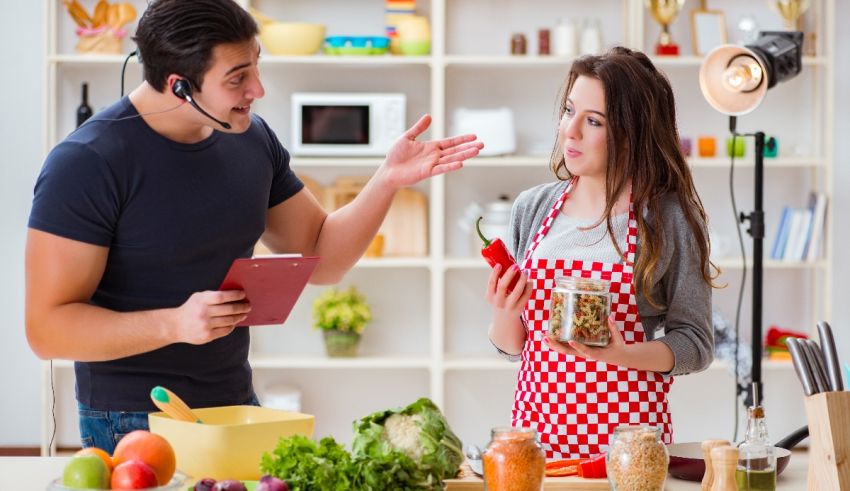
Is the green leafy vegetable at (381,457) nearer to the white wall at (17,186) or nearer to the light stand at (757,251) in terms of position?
the light stand at (757,251)

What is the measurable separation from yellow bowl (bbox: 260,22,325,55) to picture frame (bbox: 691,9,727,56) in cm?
155

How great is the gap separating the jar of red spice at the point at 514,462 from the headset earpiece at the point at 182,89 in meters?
0.87

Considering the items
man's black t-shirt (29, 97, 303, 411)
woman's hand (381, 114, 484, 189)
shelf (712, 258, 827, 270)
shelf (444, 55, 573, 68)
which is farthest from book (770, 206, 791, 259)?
man's black t-shirt (29, 97, 303, 411)

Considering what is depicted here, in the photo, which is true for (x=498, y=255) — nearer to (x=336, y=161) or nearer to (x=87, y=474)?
(x=87, y=474)

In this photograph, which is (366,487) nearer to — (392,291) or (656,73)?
(656,73)

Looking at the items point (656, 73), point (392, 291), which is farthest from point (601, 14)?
point (656, 73)

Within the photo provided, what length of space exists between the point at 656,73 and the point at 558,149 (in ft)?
0.89

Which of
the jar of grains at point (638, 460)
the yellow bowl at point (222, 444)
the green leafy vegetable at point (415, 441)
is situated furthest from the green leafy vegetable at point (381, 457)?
the jar of grains at point (638, 460)

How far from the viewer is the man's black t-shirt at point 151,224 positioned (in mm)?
1827

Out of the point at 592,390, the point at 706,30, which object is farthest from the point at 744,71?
the point at 592,390

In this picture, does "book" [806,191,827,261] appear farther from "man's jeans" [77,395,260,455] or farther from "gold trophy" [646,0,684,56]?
"man's jeans" [77,395,260,455]

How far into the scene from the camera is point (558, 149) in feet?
7.37

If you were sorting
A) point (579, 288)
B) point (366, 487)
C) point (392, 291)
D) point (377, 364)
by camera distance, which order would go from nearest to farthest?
point (366, 487), point (579, 288), point (377, 364), point (392, 291)

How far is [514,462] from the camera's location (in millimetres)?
1428
